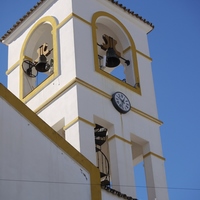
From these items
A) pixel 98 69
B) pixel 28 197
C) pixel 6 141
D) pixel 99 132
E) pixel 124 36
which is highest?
pixel 124 36

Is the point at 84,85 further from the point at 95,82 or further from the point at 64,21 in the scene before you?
the point at 64,21

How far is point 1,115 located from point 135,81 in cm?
583

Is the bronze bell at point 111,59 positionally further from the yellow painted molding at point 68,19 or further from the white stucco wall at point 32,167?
the white stucco wall at point 32,167

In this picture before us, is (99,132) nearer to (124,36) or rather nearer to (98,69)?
(98,69)

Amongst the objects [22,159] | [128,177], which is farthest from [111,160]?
[22,159]

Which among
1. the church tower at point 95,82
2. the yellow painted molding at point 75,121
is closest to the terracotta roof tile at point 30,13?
the church tower at point 95,82

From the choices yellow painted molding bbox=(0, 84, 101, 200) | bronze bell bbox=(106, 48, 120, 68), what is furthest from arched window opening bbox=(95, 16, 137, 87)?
yellow painted molding bbox=(0, 84, 101, 200)

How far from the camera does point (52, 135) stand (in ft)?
42.6

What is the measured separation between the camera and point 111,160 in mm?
15594

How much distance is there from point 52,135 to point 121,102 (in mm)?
3799

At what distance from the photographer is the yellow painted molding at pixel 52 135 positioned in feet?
41.6

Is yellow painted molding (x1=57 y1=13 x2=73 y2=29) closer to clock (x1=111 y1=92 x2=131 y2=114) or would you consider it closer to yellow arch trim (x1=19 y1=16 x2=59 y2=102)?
yellow arch trim (x1=19 y1=16 x2=59 y2=102)

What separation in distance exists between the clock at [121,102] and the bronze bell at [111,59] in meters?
1.13

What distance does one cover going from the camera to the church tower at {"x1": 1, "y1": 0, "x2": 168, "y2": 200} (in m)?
15.6
